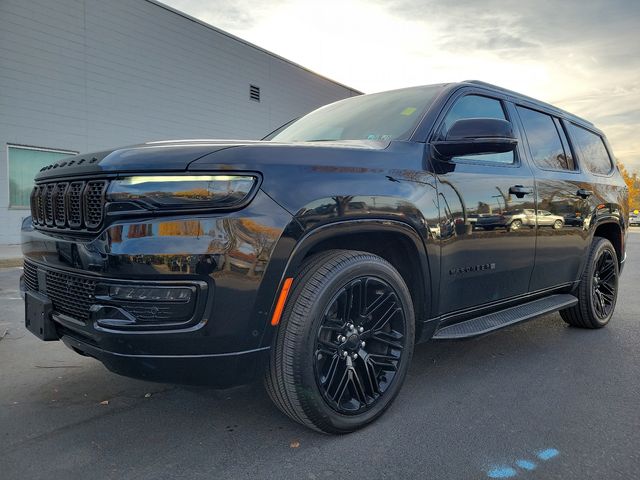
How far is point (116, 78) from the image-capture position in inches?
561

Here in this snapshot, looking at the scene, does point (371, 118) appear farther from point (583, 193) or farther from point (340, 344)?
point (583, 193)

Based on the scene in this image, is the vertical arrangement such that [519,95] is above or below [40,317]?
above

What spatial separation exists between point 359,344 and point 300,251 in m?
0.64

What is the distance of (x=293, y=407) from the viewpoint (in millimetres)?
2271

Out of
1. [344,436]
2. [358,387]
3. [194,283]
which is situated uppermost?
[194,283]

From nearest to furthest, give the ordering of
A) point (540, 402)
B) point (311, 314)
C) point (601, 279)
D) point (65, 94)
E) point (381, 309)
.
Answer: point (311, 314) < point (381, 309) < point (540, 402) < point (601, 279) < point (65, 94)

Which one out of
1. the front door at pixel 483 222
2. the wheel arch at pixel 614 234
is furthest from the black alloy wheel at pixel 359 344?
the wheel arch at pixel 614 234

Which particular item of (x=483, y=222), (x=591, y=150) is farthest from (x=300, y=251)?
(x=591, y=150)

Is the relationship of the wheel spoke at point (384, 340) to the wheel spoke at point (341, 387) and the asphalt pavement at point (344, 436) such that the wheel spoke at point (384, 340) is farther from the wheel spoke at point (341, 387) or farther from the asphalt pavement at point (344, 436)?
the asphalt pavement at point (344, 436)

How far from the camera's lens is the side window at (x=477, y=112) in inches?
124

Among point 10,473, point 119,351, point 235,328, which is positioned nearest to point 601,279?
point 235,328

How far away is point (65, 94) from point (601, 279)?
13.2 meters

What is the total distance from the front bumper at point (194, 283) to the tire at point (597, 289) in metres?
3.34

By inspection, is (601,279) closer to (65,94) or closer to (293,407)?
(293,407)
